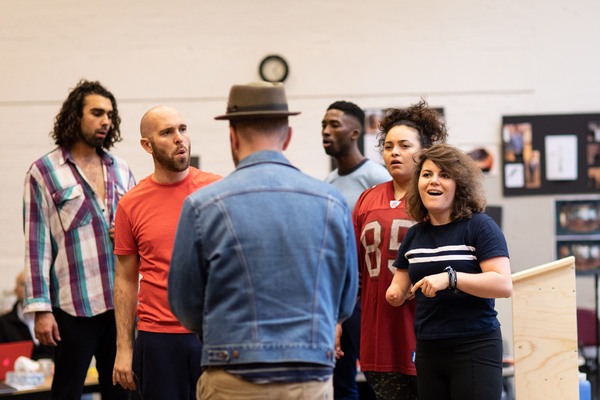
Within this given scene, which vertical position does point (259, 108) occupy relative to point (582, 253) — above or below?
above

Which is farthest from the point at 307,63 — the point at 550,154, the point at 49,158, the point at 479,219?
Result: the point at 479,219

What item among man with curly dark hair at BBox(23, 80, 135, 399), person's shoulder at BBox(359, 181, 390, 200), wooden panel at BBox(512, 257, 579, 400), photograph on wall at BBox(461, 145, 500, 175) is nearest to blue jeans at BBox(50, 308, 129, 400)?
man with curly dark hair at BBox(23, 80, 135, 399)

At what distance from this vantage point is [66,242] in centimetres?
329

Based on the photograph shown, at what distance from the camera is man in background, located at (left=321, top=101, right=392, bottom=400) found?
11.8 ft

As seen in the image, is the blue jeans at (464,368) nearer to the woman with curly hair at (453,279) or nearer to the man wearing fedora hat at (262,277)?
the woman with curly hair at (453,279)

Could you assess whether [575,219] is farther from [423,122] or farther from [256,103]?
[256,103]

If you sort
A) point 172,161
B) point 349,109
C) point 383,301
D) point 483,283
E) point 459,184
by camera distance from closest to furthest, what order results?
point 483,283 → point 459,184 → point 172,161 → point 383,301 → point 349,109

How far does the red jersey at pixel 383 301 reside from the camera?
2910mm

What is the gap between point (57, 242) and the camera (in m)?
3.32

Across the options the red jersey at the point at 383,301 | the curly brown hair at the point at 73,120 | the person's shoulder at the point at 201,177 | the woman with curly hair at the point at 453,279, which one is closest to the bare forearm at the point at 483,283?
the woman with curly hair at the point at 453,279

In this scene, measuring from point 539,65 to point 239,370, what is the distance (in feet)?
18.1

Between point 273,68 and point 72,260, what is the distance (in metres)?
3.60

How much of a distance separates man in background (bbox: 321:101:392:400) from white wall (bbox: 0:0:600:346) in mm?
2376

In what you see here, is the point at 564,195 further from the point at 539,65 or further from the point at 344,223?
the point at 344,223
